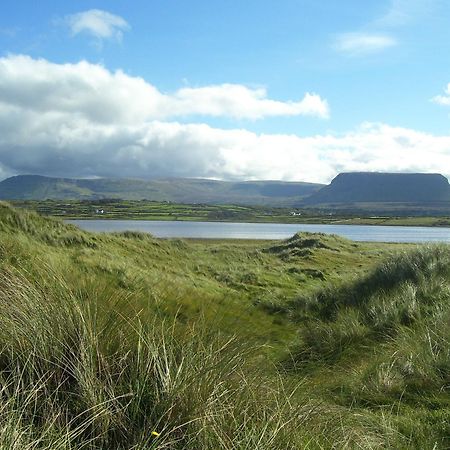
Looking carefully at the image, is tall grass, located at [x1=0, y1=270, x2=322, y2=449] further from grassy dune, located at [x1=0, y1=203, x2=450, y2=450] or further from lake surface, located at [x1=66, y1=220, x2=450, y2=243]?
lake surface, located at [x1=66, y1=220, x2=450, y2=243]

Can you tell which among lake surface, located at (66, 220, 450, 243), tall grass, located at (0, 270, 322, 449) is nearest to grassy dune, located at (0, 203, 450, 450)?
tall grass, located at (0, 270, 322, 449)

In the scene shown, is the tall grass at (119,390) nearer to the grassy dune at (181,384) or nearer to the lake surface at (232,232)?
the grassy dune at (181,384)

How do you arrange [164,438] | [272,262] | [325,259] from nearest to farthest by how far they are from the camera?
[164,438] → [272,262] → [325,259]

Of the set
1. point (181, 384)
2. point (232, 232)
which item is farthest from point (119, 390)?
point (232, 232)

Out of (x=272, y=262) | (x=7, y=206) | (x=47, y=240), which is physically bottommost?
(x=272, y=262)

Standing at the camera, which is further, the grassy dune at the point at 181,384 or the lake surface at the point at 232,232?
the lake surface at the point at 232,232

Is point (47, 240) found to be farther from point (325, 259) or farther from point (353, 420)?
point (325, 259)

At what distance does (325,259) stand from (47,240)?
1820 centimetres

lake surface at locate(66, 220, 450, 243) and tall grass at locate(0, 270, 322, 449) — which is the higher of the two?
tall grass at locate(0, 270, 322, 449)

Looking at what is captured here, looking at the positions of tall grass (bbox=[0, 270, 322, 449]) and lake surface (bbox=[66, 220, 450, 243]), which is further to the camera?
lake surface (bbox=[66, 220, 450, 243])

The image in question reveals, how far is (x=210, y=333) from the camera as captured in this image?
5.03 m

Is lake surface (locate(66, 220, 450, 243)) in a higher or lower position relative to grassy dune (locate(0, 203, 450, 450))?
lower

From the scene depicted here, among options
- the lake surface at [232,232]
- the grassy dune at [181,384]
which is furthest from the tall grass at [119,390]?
the lake surface at [232,232]

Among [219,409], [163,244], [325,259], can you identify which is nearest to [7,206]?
[163,244]
